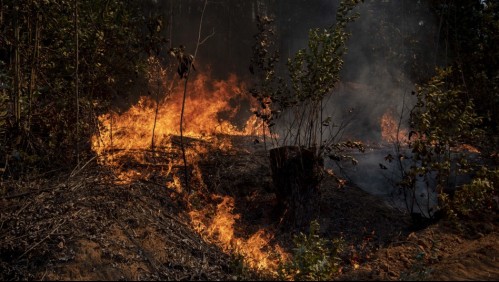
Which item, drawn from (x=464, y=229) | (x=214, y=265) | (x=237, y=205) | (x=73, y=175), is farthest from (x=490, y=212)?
(x=73, y=175)

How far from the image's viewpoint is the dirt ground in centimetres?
432

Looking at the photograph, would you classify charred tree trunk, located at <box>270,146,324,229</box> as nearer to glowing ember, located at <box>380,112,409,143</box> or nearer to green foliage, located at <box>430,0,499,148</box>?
green foliage, located at <box>430,0,499,148</box>

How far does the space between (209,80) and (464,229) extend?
1267cm

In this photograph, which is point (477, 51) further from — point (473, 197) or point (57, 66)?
point (57, 66)

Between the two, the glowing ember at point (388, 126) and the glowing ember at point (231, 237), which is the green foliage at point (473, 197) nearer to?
the glowing ember at point (231, 237)

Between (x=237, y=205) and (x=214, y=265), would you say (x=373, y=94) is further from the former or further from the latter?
(x=214, y=265)

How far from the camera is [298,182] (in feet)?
22.2

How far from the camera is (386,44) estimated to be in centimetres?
1499

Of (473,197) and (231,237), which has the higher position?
(473,197)

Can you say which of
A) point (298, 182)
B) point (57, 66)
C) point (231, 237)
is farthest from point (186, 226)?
point (57, 66)

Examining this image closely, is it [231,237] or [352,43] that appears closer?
[231,237]

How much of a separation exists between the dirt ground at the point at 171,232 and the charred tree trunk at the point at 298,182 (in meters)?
0.28

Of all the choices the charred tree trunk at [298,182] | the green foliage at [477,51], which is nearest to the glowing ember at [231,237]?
the charred tree trunk at [298,182]

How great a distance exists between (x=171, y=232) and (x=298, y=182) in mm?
2378
